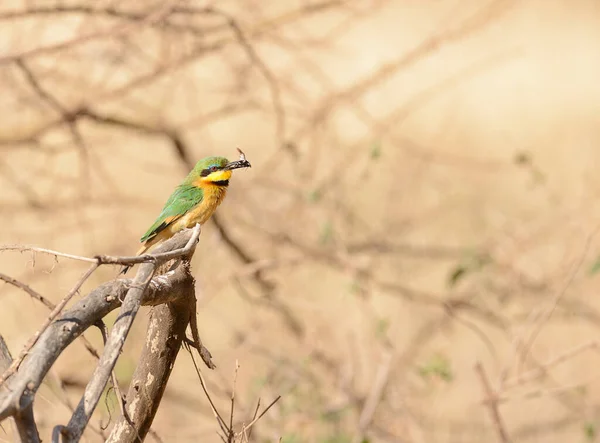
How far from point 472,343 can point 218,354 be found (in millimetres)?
2359

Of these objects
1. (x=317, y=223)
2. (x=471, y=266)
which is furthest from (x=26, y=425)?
(x=317, y=223)

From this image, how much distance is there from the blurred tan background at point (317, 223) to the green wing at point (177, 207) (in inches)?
23.9

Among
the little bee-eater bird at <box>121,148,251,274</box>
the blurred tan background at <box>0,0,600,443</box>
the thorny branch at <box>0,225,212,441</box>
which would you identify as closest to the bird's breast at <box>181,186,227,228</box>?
the little bee-eater bird at <box>121,148,251,274</box>

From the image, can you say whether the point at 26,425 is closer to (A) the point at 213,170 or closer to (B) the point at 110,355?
(B) the point at 110,355

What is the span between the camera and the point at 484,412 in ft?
19.2

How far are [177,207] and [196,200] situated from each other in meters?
0.09

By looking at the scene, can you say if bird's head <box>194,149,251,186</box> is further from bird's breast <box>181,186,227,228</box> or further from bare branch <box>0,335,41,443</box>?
bare branch <box>0,335,41,443</box>

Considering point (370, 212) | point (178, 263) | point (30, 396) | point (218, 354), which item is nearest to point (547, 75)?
point (370, 212)

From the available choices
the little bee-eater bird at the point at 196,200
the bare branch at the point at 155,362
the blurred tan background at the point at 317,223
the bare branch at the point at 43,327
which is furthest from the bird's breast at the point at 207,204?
the bare branch at the point at 43,327

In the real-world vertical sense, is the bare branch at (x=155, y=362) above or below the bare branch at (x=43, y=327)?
above

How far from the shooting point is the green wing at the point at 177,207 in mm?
3451

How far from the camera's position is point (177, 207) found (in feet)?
11.4

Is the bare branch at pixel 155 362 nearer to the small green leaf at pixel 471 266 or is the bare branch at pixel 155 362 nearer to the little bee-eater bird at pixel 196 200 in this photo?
the little bee-eater bird at pixel 196 200

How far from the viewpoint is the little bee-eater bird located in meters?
3.45
